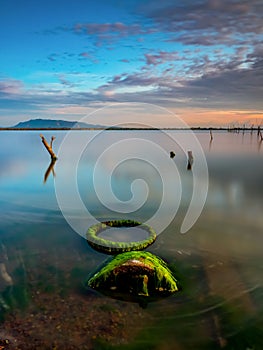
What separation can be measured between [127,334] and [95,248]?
14.6ft

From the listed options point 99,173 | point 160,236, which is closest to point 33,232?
point 160,236

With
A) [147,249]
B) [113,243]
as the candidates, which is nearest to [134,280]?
[113,243]

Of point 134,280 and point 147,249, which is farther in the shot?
point 147,249

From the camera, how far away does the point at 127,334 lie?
19.6ft

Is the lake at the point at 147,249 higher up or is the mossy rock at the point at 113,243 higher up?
the mossy rock at the point at 113,243

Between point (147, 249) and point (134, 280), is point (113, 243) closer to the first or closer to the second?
point (147, 249)

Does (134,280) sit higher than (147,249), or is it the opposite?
(134,280)

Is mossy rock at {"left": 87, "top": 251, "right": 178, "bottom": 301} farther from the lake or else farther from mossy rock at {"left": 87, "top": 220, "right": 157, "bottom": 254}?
mossy rock at {"left": 87, "top": 220, "right": 157, "bottom": 254}

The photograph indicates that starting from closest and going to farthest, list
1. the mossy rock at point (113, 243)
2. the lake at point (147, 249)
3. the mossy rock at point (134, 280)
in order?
the lake at point (147, 249) → the mossy rock at point (134, 280) → the mossy rock at point (113, 243)

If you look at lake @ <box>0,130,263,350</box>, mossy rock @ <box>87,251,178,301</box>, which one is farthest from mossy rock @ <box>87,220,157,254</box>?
mossy rock @ <box>87,251,178,301</box>

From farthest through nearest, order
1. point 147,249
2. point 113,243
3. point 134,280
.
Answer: point 147,249
point 113,243
point 134,280

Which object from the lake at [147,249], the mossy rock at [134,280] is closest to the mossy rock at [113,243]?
the lake at [147,249]

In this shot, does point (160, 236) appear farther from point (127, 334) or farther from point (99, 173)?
point (99, 173)

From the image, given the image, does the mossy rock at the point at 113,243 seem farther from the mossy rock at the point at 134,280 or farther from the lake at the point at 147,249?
the mossy rock at the point at 134,280
